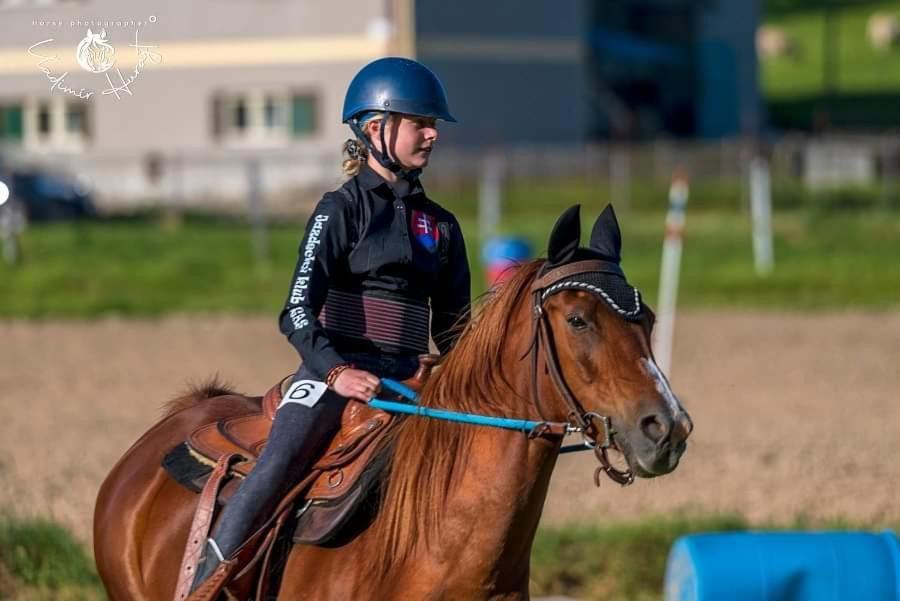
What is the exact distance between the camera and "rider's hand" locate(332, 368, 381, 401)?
13.8 ft

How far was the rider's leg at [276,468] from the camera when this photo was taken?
14.1ft

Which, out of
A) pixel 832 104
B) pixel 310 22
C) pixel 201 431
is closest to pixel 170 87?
pixel 310 22

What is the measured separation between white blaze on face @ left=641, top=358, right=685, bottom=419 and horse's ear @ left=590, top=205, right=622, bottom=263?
0.36 meters

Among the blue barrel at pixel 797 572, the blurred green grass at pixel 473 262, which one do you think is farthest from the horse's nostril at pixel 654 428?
the blurred green grass at pixel 473 262

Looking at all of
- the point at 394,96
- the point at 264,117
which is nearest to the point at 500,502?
the point at 394,96

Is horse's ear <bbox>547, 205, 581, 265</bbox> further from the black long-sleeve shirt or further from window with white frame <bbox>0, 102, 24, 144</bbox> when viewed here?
window with white frame <bbox>0, 102, 24, 144</bbox>

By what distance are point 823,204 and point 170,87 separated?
48.0 feet

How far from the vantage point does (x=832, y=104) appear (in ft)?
124

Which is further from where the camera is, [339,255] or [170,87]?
[170,87]

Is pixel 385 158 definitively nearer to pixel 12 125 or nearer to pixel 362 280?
pixel 362 280

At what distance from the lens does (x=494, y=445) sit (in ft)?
13.3

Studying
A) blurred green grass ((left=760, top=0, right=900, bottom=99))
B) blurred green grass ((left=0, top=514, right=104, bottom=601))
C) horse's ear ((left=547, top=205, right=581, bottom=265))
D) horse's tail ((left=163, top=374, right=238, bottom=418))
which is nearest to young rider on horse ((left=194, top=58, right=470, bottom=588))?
horse's ear ((left=547, top=205, right=581, bottom=265))

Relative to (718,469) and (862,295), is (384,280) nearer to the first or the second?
(718,469)

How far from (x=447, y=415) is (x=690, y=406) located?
28.6 feet
